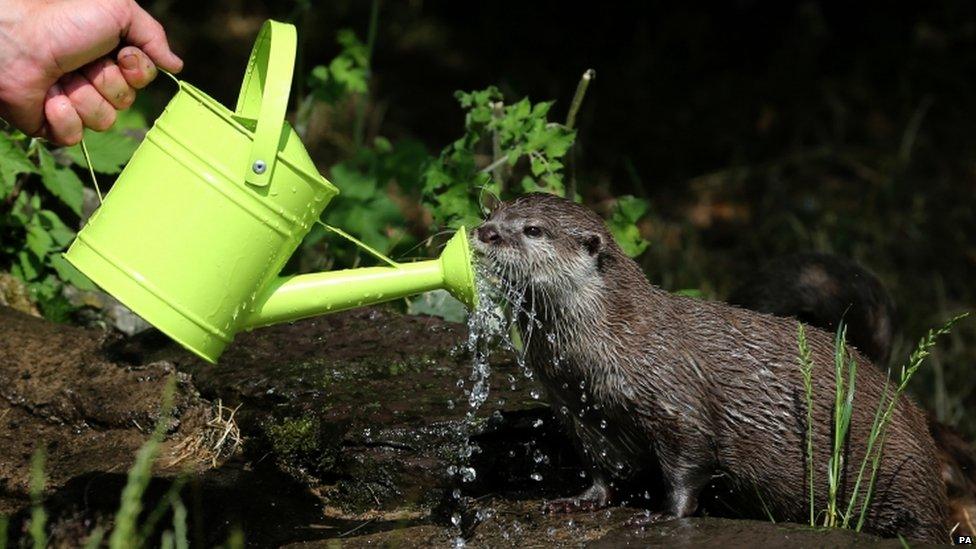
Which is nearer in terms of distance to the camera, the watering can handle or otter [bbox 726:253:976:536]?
the watering can handle

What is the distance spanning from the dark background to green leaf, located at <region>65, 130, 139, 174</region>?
7.47 ft

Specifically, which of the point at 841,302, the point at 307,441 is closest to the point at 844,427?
the point at 841,302

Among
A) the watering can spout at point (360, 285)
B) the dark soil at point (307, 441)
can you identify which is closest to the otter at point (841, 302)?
the dark soil at point (307, 441)

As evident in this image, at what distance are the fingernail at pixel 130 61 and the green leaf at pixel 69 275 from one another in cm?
135

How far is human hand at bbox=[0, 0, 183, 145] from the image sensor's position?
2.85 meters

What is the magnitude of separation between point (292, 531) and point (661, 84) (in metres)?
4.87

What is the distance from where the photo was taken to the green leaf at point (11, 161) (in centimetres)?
400

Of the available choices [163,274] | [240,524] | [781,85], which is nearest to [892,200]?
[781,85]

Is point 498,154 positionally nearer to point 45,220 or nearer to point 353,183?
point 353,183

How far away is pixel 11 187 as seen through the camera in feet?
13.6

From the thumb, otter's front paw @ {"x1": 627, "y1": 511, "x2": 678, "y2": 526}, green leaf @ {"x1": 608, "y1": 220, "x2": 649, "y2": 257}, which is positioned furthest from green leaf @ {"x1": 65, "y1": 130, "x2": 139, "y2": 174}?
otter's front paw @ {"x1": 627, "y1": 511, "x2": 678, "y2": 526}

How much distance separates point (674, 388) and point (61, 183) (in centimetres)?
206

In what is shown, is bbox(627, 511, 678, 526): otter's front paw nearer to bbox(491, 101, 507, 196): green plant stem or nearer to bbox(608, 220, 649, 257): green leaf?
bbox(608, 220, 649, 257): green leaf

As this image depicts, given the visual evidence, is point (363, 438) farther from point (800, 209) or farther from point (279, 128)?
point (800, 209)
